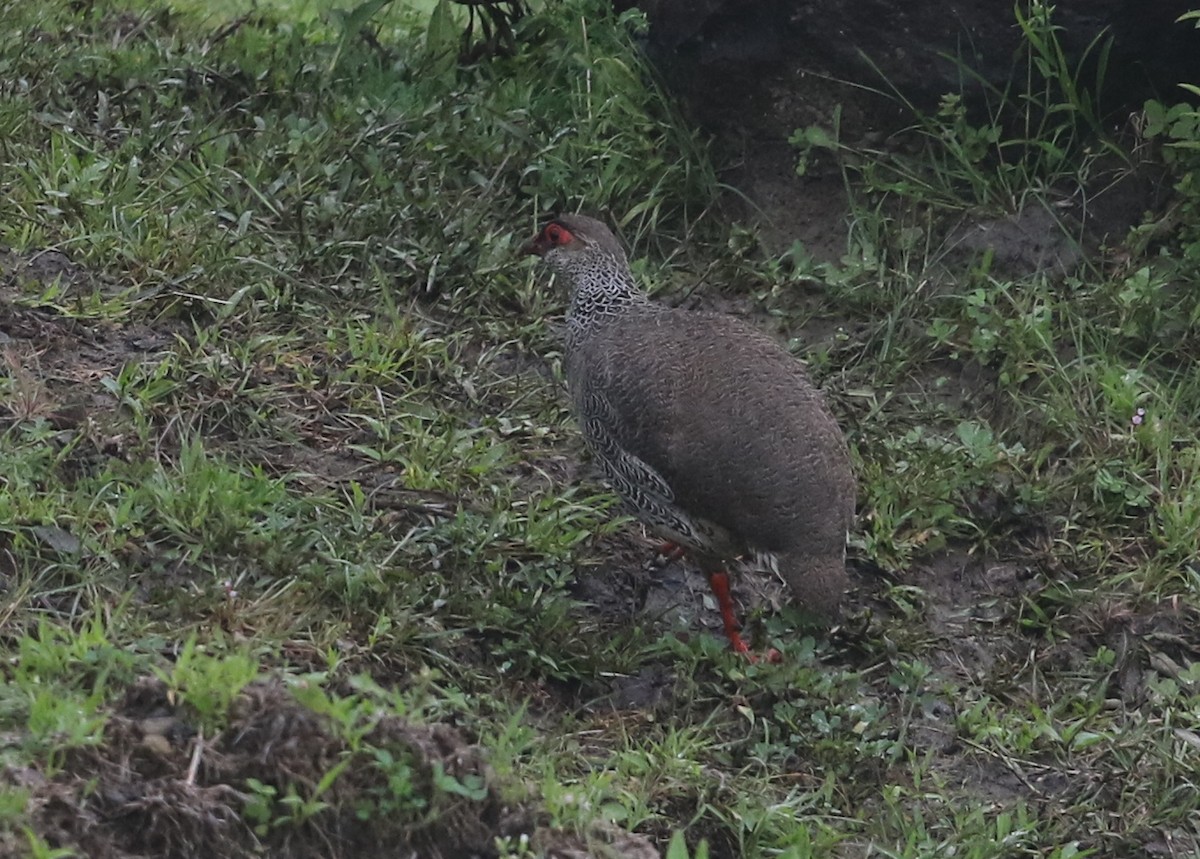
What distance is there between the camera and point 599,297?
5512 millimetres

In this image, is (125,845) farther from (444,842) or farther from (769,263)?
(769,263)

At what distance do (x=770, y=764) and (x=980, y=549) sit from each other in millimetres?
1335

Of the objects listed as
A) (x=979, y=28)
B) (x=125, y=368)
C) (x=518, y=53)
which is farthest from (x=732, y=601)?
(x=518, y=53)

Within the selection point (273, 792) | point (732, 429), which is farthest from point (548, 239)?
point (273, 792)

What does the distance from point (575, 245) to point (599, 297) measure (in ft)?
1.05

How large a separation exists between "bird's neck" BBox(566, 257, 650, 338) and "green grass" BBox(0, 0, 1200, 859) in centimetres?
41

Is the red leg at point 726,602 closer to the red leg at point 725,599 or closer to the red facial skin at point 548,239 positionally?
the red leg at point 725,599

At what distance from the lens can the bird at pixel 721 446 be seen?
459 centimetres

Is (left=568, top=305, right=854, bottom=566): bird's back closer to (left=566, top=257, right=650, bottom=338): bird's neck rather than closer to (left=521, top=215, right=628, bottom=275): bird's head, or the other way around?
(left=566, top=257, right=650, bottom=338): bird's neck

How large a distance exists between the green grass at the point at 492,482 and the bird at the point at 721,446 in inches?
12.8

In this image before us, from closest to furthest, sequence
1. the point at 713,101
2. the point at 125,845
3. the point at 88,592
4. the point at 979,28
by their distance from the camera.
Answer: the point at 125,845, the point at 88,592, the point at 979,28, the point at 713,101

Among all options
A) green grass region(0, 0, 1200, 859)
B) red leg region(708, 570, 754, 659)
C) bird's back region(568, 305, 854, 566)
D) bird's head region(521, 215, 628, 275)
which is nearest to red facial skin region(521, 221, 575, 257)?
bird's head region(521, 215, 628, 275)

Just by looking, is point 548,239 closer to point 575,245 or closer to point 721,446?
point 575,245

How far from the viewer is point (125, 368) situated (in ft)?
17.2
